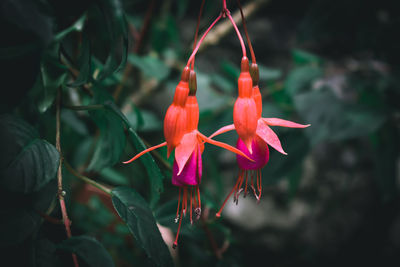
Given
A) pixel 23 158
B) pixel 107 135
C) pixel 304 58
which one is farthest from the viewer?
pixel 304 58

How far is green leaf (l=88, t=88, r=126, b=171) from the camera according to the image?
29 centimetres

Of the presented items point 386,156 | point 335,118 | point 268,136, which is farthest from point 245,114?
point 386,156

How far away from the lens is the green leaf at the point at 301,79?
0.60 meters

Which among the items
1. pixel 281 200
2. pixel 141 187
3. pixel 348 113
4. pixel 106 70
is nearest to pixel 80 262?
pixel 106 70

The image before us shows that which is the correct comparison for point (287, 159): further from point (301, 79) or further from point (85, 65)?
point (85, 65)

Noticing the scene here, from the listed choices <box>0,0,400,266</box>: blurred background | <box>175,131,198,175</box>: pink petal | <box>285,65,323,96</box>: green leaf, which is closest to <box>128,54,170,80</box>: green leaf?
<box>0,0,400,266</box>: blurred background

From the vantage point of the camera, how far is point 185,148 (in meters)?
0.25

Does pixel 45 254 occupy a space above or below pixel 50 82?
below

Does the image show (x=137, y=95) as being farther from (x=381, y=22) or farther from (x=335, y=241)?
(x=335, y=241)

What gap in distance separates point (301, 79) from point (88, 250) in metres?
0.50

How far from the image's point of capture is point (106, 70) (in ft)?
0.83

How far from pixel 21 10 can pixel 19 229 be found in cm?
14

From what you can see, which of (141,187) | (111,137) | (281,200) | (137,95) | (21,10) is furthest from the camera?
(281,200)

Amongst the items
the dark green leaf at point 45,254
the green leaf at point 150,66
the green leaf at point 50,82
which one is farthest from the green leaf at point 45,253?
the green leaf at point 150,66
